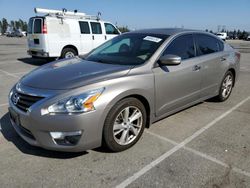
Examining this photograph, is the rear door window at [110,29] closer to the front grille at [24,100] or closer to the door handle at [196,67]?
the door handle at [196,67]

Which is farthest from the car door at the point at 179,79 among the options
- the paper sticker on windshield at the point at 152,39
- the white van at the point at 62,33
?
the white van at the point at 62,33

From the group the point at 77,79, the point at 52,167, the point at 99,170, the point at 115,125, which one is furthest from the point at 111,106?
the point at 52,167

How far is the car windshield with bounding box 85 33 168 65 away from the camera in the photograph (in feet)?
12.2

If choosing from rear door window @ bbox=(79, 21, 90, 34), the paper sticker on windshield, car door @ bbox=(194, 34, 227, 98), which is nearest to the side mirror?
the paper sticker on windshield

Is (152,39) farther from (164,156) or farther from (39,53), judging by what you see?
(39,53)

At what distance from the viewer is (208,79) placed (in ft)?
15.4

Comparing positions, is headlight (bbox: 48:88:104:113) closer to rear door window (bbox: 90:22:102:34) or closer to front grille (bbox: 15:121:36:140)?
front grille (bbox: 15:121:36:140)

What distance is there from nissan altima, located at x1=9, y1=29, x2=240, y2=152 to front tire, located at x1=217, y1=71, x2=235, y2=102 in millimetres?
647

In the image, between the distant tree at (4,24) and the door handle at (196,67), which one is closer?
the door handle at (196,67)

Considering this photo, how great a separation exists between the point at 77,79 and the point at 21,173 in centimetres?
125

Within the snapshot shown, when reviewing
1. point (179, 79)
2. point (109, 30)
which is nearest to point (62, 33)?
point (109, 30)

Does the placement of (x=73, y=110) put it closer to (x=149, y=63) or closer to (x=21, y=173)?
(x=21, y=173)

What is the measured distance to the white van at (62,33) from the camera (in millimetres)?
10133

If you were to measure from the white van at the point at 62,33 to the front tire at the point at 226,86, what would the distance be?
729cm
